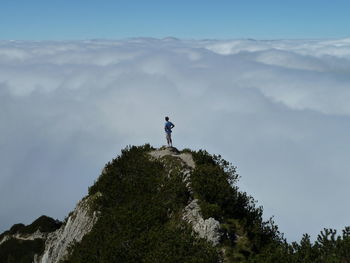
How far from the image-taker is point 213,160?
3741cm

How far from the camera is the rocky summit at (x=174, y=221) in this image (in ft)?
71.8

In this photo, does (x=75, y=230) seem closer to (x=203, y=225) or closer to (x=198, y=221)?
(x=198, y=221)

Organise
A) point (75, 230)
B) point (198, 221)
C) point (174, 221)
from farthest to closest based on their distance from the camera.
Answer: point (75, 230) → point (174, 221) → point (198, 221)

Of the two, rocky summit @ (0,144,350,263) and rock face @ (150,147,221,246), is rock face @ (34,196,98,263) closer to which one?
rocky summit @ (0,144,350,263)

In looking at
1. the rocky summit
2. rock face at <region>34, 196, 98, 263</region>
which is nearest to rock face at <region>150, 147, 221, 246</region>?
the rocky summit

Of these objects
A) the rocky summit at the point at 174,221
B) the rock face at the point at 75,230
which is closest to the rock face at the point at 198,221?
the rocky summit at the point at 174,221

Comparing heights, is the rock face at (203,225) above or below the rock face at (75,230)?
below

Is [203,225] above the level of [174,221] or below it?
below

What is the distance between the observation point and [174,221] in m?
26.9

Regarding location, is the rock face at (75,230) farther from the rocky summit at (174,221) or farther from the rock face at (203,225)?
the rock face at (203,225)

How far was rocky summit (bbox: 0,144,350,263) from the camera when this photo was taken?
71.8 feet

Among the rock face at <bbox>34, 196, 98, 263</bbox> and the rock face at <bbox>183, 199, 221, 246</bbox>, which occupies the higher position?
the rock face at <bbox>34, 196, 98, 263</bbox>

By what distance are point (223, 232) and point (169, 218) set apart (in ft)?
14.2

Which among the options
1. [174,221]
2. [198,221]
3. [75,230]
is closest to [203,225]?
[198,221]
